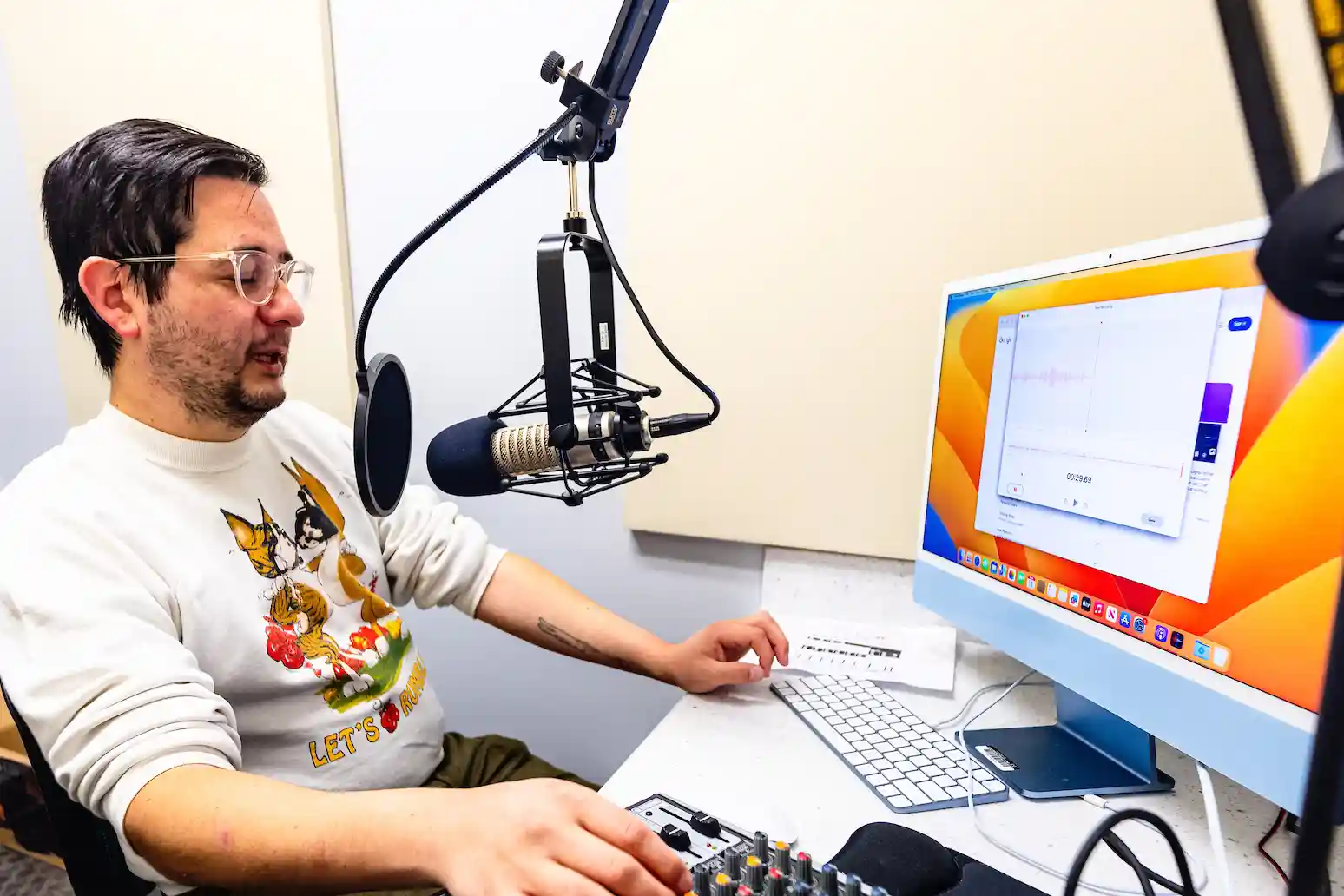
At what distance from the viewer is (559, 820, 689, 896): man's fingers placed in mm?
459

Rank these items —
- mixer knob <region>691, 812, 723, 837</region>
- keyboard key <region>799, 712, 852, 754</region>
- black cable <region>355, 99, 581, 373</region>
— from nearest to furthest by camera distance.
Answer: black cable <region>355, 99, 581, 373</region>, mixer knob <region>691, 812, 723, 837</region>, keyboard key <region>799, 712, 852, 754</region>

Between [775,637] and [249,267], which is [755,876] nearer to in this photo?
[775,637]

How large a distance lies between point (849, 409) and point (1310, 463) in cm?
62

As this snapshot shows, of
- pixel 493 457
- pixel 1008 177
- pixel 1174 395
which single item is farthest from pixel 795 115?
pixel 493 457

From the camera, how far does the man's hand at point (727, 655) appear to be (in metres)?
0.87

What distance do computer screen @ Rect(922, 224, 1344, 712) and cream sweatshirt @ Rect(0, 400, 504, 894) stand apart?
2.42ft

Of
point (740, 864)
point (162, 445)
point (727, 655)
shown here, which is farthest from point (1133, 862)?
point (162, 445)

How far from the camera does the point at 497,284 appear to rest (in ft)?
4.22

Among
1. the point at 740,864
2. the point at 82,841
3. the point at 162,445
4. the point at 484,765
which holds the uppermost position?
the point at 162,445

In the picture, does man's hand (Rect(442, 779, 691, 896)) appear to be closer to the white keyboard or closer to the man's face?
the white keyboard

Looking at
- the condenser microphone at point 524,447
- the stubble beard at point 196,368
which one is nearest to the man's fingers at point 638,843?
the condenser microphone at point 524,447

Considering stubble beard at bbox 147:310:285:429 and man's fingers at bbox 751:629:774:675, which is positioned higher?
stubble beard at bbox 147:310:285:429

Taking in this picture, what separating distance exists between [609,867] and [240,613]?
1.75 ft

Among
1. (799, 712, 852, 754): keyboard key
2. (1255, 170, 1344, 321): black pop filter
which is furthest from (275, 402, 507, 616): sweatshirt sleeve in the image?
(1255, 170, 1344, 321): black pop filter
